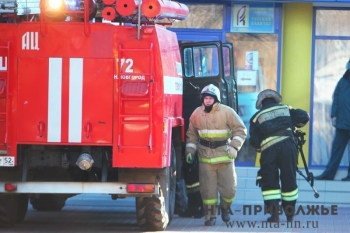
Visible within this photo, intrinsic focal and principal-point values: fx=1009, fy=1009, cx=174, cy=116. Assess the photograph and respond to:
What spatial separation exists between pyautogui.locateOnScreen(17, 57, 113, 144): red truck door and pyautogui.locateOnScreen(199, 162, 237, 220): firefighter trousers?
2.09 meters

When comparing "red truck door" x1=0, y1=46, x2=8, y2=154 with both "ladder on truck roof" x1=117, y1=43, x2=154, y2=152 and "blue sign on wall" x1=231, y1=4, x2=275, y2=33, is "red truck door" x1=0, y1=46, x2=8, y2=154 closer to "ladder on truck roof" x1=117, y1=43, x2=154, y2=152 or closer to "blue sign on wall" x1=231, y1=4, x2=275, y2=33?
"ladder on truck roof" x1=117, y1=43, x2=154, y2=152

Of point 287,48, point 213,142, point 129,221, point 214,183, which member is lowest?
point 129,221

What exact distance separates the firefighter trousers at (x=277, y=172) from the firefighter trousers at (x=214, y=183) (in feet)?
1.61

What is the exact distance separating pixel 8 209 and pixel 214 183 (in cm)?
257

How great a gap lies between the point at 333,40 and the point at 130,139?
283 inches

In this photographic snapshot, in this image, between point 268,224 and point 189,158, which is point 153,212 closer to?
point 189,158

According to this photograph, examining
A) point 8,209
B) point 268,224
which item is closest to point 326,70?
point 268,224

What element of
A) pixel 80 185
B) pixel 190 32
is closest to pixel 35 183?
pixel 80 185

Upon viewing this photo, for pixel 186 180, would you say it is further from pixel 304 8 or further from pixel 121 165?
pixel 304 8

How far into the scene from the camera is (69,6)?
11008mm

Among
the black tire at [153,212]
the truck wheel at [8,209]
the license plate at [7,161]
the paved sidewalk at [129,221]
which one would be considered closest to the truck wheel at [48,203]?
the paved sidewalk at [129,221]

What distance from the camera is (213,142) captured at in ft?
41.4

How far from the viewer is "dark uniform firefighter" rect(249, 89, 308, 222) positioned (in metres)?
12.9

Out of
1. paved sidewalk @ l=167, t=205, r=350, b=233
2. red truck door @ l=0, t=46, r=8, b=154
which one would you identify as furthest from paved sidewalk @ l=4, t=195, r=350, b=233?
red truck door @ l=0, t=46, r=8, b=154
